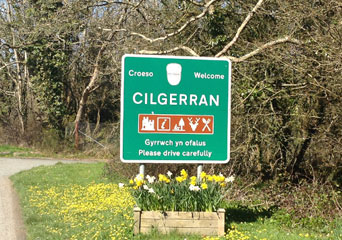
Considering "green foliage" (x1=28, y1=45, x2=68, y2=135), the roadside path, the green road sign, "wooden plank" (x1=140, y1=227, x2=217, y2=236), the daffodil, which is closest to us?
"wooden plank" (x1=140, y1=227, x2=217, y2=236)

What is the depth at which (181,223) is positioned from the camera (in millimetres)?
6922

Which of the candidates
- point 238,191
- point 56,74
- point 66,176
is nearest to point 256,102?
point 238,191

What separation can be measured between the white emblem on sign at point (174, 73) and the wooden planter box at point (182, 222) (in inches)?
81.3

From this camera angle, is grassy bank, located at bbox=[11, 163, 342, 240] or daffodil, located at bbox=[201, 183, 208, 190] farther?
grassy bank, located at bbox=[11, 163, 342, 240]

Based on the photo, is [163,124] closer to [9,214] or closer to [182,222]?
[182,222]

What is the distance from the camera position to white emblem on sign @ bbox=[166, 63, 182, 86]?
7543mm

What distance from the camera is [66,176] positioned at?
53.6 feet

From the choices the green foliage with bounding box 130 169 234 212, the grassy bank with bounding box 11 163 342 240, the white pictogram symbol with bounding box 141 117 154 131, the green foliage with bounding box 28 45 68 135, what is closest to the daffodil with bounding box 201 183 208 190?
the green foliage with bounding box 130 169 234 212

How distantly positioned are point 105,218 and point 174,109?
8.81 ft

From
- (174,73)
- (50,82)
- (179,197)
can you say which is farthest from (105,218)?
(50,82)

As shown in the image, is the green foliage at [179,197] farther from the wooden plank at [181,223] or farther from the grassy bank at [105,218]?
the grassy bank at [105,218]

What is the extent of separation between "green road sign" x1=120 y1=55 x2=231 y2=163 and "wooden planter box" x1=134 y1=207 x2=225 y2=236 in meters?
0.95

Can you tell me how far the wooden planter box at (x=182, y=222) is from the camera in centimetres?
690

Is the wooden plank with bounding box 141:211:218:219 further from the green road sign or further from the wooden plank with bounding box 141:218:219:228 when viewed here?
the green road sign
